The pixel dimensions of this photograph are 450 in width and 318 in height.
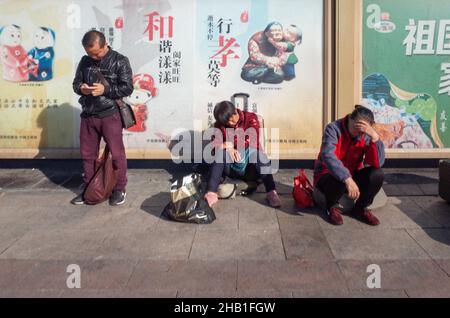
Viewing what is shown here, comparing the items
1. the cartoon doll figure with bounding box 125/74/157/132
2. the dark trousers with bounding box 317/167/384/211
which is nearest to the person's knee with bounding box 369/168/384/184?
the dark trousers with bounding box 317/167/384/211

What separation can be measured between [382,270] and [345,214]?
48.6 inches

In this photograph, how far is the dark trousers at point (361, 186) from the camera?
14.1 feet

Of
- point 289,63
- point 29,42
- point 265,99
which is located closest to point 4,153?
point 29,42

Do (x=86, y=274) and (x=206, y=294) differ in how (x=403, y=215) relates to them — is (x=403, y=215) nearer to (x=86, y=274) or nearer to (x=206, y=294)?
(x=206, y=294)

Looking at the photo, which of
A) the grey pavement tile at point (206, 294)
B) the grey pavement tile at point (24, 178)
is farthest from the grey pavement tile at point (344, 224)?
the grey pavement tile at point (24, 178)

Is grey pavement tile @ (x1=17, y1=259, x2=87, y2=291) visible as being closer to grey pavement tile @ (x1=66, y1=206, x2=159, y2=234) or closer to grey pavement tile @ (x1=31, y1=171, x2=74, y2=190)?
grey pavement tile @ (x1=66, y1=206, x2=159, y2=234)

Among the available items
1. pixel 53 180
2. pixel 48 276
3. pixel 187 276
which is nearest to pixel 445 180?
pixel 187 276

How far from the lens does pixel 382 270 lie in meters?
3.44

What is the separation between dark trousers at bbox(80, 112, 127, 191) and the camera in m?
5.01

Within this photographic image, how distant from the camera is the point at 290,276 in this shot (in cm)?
338

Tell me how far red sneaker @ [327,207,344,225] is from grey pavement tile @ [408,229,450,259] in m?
0.61

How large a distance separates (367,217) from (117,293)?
244cm
